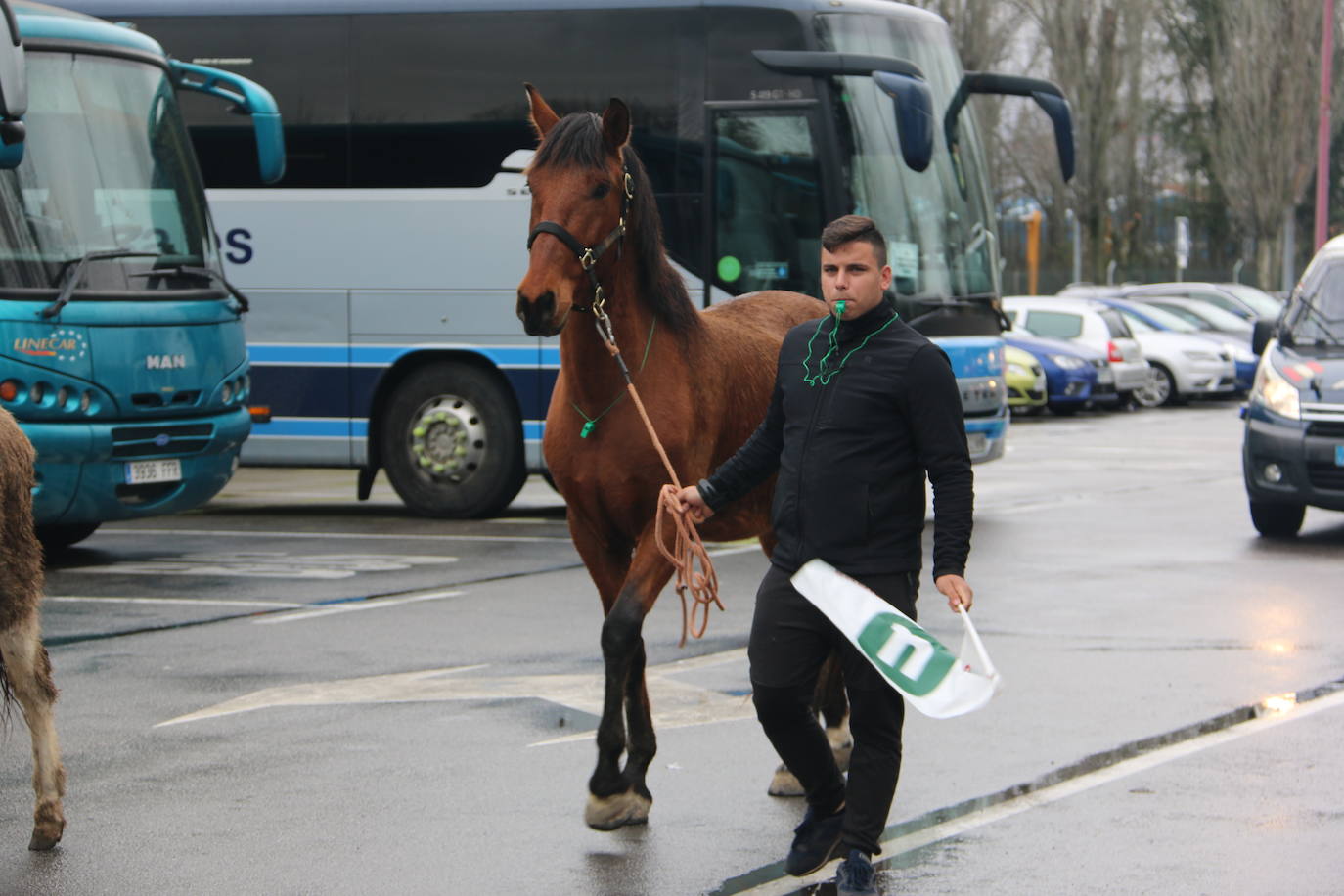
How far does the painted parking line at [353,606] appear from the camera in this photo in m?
11.0

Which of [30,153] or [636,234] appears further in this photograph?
[30,153]

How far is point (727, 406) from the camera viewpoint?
7.42m

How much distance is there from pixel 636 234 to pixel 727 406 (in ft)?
2.53

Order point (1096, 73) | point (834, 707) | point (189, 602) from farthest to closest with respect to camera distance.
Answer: point (1096, 73)
point (189, 602)
point (834, 707)

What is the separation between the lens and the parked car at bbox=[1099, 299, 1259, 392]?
33750 millimetres

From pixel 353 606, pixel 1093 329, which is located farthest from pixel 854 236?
pixel 1093 329

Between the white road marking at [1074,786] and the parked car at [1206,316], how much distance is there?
27803mm

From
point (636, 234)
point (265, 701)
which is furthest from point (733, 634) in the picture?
point (636, 234)

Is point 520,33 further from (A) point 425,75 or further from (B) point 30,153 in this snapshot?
(B) point 30,153

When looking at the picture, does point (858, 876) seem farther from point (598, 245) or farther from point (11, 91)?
point (11, 91)

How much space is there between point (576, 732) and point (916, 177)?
343 inches

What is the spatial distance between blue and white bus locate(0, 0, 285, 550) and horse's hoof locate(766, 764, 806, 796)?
657 cm

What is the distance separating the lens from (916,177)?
15.9 metres

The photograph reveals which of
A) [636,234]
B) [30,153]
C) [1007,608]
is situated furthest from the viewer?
[30,153]
